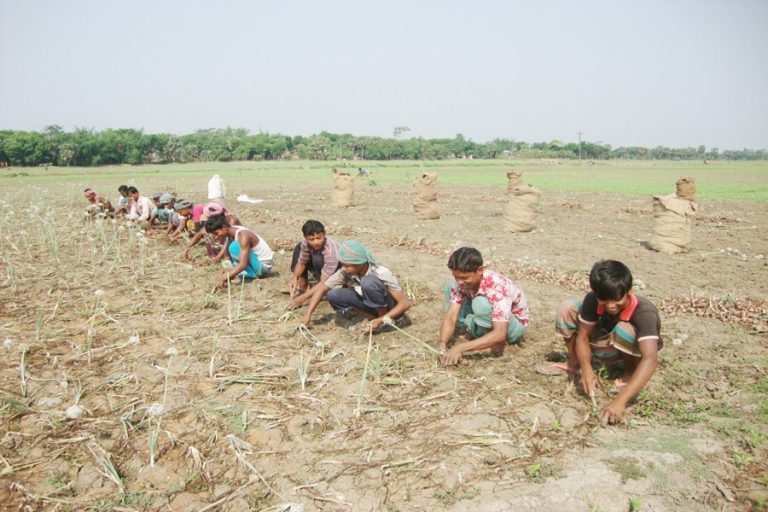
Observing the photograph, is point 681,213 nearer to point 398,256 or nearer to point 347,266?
point 398,256

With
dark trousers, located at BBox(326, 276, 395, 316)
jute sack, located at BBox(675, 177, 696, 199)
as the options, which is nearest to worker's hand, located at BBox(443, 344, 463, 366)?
dark trousers, located at BBox(326, 276, 395, 316)

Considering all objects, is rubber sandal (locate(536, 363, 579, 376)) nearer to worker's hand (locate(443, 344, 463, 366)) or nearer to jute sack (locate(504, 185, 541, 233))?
worker's hand (locate(443, 344, 463, 366))

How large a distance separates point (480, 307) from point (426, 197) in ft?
33.1

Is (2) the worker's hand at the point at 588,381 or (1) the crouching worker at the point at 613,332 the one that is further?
(2) the worker's hand at the point at 588,381

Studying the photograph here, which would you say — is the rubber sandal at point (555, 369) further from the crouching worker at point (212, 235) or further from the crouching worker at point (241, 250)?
the crouching worker at point (212, 235)

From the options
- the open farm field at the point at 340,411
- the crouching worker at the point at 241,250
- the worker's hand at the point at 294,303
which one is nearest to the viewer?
the open farm field at the point at 340,411

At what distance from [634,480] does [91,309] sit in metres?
5.91

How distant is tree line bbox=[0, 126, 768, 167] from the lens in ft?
204

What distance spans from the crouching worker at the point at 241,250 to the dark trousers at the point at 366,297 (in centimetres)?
188

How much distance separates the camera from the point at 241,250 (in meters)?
6.78

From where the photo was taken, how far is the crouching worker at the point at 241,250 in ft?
22.2

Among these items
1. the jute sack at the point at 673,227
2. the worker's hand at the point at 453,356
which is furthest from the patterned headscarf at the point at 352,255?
the jute sack at the point at 673,227

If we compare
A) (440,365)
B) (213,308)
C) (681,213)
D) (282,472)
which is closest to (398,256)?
(213,308)

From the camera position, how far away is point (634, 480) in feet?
9.43
